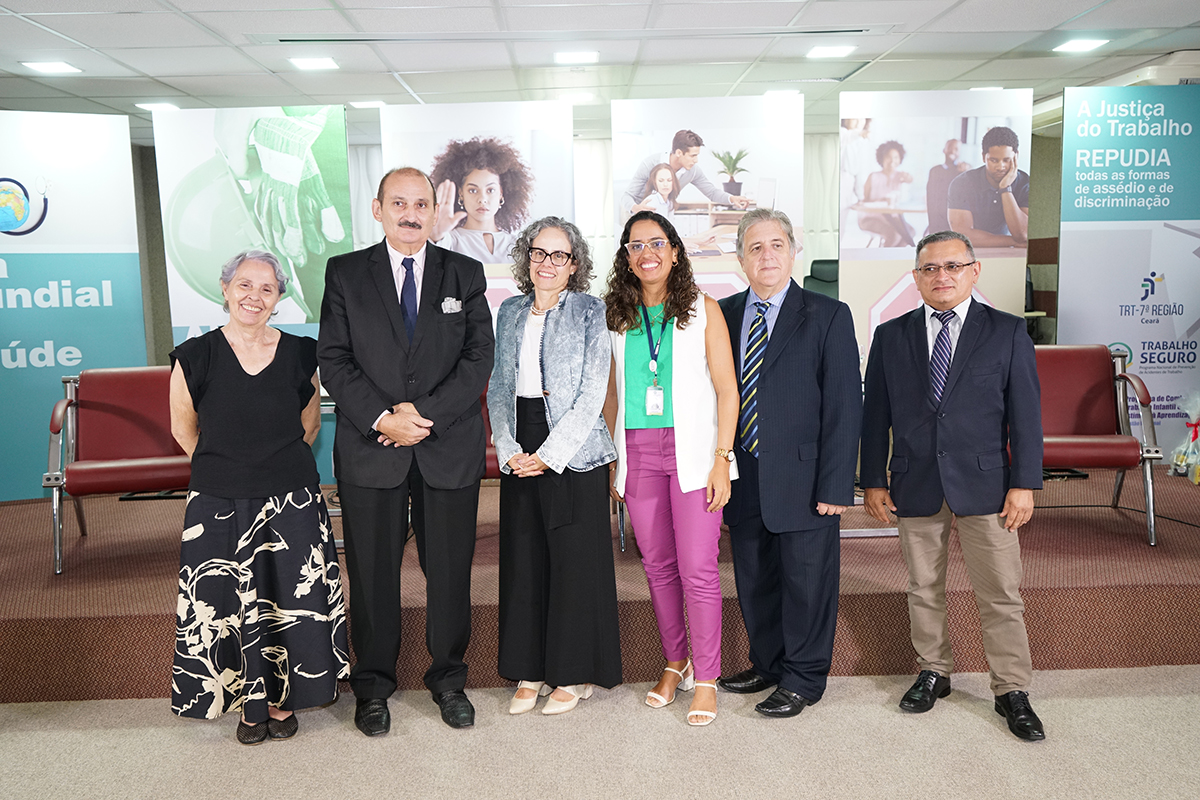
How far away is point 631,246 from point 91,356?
177 inches

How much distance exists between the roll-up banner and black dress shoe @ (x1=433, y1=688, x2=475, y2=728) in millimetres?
2871

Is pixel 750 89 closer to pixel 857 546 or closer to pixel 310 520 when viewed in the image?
pixel 857 546

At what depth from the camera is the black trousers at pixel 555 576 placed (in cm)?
269

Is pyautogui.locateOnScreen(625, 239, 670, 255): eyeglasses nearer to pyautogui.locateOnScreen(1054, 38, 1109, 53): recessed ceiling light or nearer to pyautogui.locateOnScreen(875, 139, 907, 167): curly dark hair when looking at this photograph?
pyautogui.locateOnScreen(875, 139, 907, 167): curly dark hair

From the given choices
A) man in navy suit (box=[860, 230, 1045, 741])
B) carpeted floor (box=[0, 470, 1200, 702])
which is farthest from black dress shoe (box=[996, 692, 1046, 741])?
carpeted floor (box=[0, 470, 1200, 702])

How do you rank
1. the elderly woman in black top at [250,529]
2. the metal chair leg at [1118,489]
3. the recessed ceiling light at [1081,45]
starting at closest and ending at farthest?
1. the elderly woman in black top at [250,529]
2. the metal chair leg at [1118,489]
3. the recessed ceiling light at [1081,45]

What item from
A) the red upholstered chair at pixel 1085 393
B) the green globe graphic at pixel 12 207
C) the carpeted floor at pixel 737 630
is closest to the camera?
the carpeted floor at pixel 737 630

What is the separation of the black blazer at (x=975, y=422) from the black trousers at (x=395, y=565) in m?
1.48

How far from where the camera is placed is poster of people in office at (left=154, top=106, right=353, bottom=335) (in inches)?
205

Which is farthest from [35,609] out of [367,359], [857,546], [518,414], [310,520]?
[857,546]

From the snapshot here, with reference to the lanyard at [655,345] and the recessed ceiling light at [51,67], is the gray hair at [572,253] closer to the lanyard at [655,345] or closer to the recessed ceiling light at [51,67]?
the lanyard at [655,345]

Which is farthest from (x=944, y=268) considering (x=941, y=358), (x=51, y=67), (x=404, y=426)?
(x=51, y=67)

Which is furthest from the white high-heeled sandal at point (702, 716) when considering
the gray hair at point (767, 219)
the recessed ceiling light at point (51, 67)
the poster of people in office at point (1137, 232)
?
the recessed ceiling light at point (51, 67)

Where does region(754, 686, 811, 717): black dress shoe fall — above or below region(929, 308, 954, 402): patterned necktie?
below
